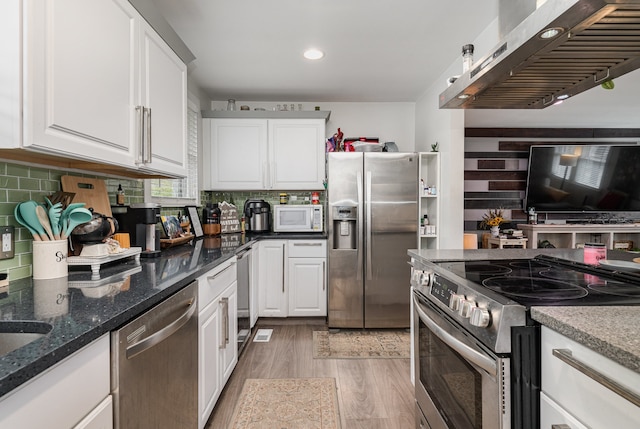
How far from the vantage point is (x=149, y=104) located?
176 centimetres

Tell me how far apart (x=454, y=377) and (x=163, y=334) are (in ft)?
3.43

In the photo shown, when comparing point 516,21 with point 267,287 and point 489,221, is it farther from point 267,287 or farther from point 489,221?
point 489,221

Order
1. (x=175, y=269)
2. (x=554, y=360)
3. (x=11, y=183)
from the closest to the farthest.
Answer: (x=554, y=360) < (x=11, y=183) < (x=175, y=269)

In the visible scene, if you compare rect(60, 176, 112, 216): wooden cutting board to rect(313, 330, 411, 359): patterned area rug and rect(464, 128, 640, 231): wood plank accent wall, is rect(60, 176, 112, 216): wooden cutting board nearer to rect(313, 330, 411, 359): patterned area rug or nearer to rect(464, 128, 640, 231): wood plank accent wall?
rect(313, 330, 411, 359): patterned area rug

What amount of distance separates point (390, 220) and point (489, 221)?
2296mm

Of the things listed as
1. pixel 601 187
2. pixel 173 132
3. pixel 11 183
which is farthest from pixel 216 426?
pixel 601 187

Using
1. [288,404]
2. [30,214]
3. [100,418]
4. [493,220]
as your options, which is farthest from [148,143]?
[493,220]

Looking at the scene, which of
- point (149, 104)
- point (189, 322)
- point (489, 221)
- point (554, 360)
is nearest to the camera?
point (554, 360)

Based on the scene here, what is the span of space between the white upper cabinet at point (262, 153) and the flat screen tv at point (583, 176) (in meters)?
3.35

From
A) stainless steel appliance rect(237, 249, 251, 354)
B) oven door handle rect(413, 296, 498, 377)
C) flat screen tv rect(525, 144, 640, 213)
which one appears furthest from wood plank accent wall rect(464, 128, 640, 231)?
oven door handle rect(413, 296, 498, 377)

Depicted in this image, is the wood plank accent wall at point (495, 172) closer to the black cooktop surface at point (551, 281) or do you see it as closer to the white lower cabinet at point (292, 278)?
the white lower cabinet at point (292, 278)

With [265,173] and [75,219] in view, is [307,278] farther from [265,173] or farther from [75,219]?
[75,219]

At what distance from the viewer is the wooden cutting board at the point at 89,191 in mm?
1656

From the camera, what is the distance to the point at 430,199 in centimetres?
357
